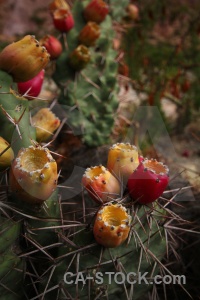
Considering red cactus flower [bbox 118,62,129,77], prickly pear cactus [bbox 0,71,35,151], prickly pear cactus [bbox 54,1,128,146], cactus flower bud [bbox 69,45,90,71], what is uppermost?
prickly pear cactus [bbox 0,71,35,151]

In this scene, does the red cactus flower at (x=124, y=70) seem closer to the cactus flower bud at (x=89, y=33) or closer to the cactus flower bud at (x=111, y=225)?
the cactus flower bud at (x=89, y=33)

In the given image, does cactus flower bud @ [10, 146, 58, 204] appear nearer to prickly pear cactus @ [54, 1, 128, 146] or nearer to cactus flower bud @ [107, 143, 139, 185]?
cactus flower bud @ [107, 143, 139, 185]

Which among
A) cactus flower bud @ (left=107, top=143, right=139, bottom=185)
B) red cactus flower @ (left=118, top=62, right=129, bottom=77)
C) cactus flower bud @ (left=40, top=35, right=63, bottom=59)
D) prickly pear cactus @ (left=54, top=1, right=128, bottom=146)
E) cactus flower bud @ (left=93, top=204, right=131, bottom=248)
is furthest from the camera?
red cactus flower @ (left=118, top=62, right=129, bottom=77)

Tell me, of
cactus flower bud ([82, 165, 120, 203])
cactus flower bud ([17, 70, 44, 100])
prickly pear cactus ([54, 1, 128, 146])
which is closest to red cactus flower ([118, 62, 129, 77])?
prickly pear cactus ([54, 1, 128, 146])

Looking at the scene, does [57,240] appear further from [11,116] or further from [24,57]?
[24,57]

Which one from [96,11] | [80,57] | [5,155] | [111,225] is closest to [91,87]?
[80,57]

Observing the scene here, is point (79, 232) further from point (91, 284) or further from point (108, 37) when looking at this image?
point (108, 37)
